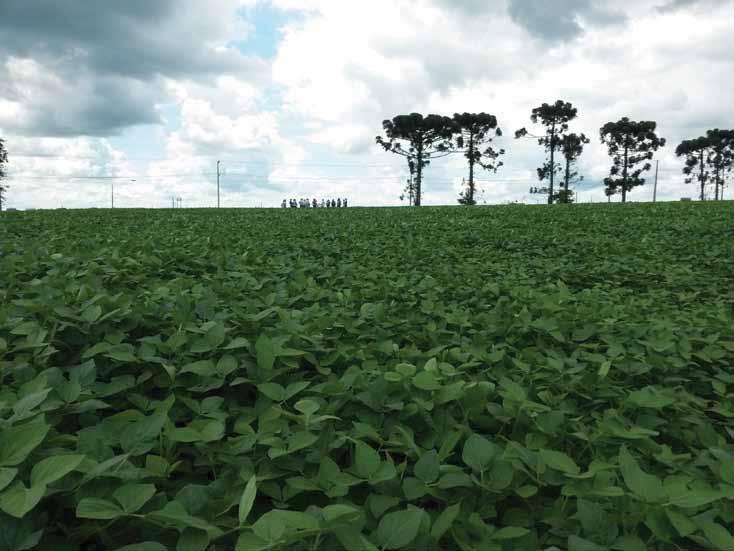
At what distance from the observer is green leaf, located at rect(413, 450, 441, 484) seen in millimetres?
1621

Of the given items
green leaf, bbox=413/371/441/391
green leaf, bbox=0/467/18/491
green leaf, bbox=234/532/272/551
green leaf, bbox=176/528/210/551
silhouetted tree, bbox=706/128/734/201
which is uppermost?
silhouetted tree, bbox=706/128/734/201

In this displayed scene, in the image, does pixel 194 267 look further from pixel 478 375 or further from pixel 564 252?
pixel 564 252

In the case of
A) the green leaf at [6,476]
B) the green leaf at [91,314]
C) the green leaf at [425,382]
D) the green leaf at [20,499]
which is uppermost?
the green leaf at [91,314]

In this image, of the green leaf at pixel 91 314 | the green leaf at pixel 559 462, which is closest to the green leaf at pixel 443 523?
the green leaf at pixel 559 462

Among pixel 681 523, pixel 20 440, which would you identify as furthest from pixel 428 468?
pixel 20 440

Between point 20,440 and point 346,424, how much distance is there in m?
1.10

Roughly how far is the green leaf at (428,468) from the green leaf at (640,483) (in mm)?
550

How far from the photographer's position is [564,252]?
887cm

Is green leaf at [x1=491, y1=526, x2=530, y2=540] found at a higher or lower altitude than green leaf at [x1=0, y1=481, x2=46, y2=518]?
lower

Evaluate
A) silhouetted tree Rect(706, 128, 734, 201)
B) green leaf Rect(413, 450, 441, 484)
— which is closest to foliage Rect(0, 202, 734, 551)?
green leaf Rect(413, 450, 441, 484)

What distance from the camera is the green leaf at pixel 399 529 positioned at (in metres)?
1.29

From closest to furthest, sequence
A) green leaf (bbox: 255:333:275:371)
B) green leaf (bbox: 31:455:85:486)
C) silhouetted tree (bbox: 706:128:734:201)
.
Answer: green leaf (bbox: 31:455:85:486), green leaf (bbox: 255:333:275:371), silhouetted tree (bbox: 706:128:734:201)

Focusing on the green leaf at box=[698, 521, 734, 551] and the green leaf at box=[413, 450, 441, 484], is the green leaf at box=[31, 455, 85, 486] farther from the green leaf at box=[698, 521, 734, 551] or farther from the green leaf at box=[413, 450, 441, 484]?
the green leaf at box=[698, 521, 734, 551]

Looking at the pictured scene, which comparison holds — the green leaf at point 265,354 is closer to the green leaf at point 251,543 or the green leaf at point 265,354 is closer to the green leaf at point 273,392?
the green leaf at point 273,392
